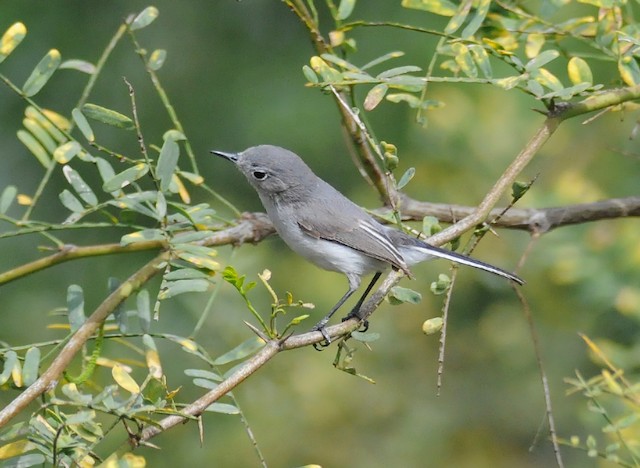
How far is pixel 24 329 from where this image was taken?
443 centimetres

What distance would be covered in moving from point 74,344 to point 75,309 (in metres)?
0.11

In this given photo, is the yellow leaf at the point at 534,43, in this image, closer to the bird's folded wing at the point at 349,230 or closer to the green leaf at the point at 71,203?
the bird's folded wing at the point at 349,230

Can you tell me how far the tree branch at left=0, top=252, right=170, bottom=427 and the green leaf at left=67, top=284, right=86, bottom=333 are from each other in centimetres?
2

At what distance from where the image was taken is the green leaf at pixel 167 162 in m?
2.05

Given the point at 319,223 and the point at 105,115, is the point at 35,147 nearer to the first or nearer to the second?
the point at 105,115

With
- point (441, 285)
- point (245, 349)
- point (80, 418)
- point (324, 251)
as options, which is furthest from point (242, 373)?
point (324, 251)

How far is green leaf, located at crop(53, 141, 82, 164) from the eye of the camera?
216 centimetres

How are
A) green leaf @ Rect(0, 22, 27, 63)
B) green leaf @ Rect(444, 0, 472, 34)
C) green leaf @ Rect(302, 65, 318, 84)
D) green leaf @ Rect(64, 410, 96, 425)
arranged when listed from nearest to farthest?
1. green leaf @ Rect(64, 410, 96, 425)
2. green leaf @ Rect(302, 65, 318, 84)
3. green leaf @ Rect(0, 22, 27, 63)
4. green leaf @ Rect(444, 0, 472, 34)

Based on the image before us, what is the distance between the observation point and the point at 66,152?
85.7 inches

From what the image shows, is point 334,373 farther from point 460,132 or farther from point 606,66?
point 606,66

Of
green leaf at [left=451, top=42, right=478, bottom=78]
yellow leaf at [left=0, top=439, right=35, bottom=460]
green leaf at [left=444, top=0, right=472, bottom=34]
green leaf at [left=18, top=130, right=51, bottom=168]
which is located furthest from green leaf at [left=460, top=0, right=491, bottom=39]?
yellow leaf at [left=0, top=439, right=35, bottom=460]

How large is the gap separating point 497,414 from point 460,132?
51.0 inches

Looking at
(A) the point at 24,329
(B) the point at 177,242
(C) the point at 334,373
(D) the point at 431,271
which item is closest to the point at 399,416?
(C) the point at 334,373

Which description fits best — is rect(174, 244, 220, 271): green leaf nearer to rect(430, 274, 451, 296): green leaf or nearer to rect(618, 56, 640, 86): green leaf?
rect(430, 274, 451, 296): green leaf
